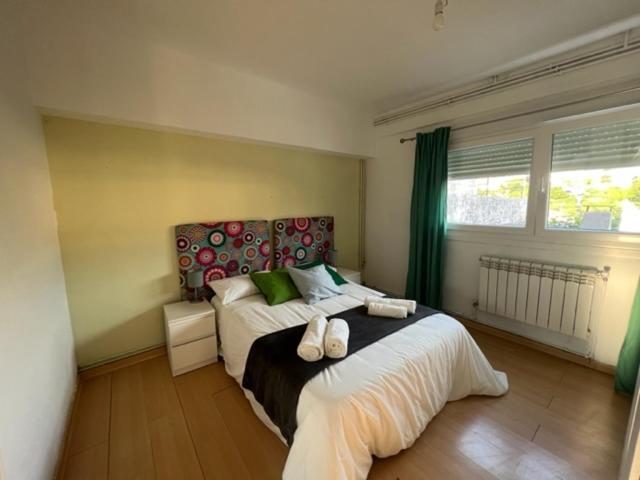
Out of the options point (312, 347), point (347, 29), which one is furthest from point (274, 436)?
point (347, 29)

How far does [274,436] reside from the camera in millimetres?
1568

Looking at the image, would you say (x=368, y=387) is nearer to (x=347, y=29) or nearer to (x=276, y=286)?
(x=276, y=286)

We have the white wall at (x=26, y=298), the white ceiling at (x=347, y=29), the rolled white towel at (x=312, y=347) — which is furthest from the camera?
the white ceiling at (x=347, y=29)

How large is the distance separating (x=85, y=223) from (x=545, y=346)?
162 inches

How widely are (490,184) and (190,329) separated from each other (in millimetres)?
3181

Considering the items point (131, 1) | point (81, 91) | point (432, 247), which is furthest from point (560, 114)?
point (81, 91)

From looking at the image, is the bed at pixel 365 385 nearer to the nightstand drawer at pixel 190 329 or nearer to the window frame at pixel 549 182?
the nightstand drawer at pixel 190 329

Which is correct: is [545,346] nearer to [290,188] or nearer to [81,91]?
[290,188]

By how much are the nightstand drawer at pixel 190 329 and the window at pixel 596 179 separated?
3155 millimetres

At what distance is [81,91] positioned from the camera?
5.66ft

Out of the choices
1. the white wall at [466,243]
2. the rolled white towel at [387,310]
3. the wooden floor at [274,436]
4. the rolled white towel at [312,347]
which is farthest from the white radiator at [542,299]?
the rolled white towel at [312,347]

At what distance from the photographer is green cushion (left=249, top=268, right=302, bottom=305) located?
2.35 m

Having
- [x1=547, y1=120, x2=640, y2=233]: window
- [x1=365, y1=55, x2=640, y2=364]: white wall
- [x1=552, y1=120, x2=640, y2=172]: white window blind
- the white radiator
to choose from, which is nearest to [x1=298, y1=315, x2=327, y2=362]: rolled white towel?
the white radiator

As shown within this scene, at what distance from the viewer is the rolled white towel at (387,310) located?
1943 millimetres
